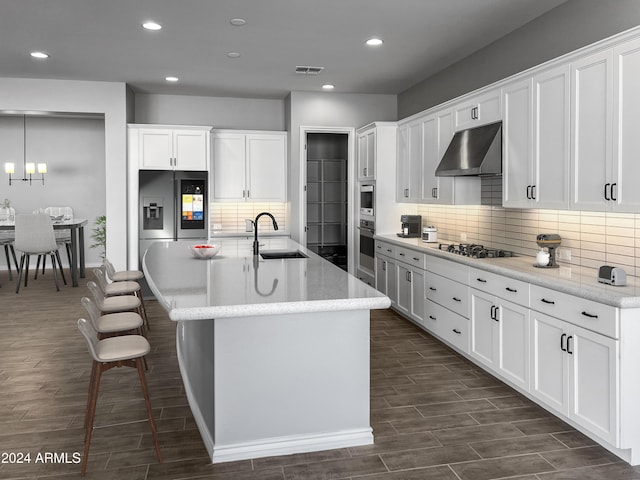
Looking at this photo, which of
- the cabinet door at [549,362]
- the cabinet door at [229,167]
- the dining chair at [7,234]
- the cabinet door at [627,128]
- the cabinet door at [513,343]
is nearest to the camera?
the cabinet door at [627,128]

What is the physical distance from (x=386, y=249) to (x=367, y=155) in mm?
1423

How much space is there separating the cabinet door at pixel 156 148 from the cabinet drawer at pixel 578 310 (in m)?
5.15

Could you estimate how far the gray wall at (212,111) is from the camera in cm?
739

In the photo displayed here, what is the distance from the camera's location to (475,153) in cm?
449

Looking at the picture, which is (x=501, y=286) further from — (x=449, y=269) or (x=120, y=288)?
(x=120, y=288)

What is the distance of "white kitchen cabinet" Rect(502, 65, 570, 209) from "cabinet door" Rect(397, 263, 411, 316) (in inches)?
63.6

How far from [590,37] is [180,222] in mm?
5072

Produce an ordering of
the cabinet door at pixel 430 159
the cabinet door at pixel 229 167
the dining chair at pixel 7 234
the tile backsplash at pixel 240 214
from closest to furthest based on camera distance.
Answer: the cabinet door at pixel 430 159, the cabinet door at pixel 229 167, the tile backsplash at pixel 240 214, the dining chair at pixel 7 234

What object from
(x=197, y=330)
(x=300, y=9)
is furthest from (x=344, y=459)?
(x=300, y=9)

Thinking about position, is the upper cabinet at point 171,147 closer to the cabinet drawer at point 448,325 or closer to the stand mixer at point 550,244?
the cabinet drawer at point 448,325

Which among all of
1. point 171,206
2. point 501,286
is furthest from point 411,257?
point 171,206

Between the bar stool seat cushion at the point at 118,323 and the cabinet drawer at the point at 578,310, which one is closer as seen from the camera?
the cabinet drawer at the point at 578,310

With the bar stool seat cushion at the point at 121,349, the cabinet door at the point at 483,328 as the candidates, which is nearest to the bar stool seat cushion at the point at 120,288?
the bar stool seat cushion at the point at 121,349

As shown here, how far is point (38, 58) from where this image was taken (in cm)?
568
